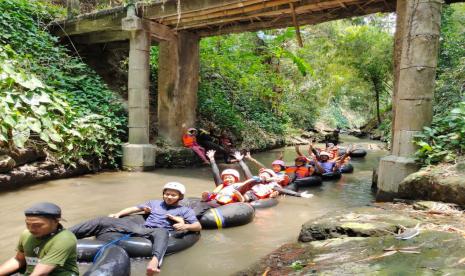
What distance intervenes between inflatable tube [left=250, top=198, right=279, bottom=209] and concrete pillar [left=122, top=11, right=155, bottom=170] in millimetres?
3947

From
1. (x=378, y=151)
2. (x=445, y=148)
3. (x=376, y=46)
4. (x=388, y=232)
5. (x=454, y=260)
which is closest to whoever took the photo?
(x=454, y=260)

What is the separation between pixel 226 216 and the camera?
5.89 meters

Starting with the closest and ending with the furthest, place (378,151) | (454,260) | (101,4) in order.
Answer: (454,260)
(101,4)
(378,151)

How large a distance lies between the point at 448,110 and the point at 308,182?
3576 mm

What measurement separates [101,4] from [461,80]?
40.9 ft

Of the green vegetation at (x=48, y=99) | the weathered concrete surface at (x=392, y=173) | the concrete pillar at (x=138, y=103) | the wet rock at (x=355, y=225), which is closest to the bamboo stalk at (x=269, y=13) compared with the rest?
the concrete pillar at (x=138, y=103)

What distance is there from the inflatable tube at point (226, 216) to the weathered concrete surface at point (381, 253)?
137cm

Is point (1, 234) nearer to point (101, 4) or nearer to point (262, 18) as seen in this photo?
point (262, 18)

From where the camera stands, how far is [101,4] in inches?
581

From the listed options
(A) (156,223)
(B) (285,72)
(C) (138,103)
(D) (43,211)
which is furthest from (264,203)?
(B) (285,72)

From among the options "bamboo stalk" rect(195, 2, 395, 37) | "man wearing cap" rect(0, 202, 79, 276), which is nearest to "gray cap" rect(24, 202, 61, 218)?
"man wearing cap" rect(0, 202, 79, 276)

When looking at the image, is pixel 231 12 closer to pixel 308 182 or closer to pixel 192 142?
pixel 192 142

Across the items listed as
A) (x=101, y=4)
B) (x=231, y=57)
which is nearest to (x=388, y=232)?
(x=231, y=57)

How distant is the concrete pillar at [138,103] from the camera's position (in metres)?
10.0
